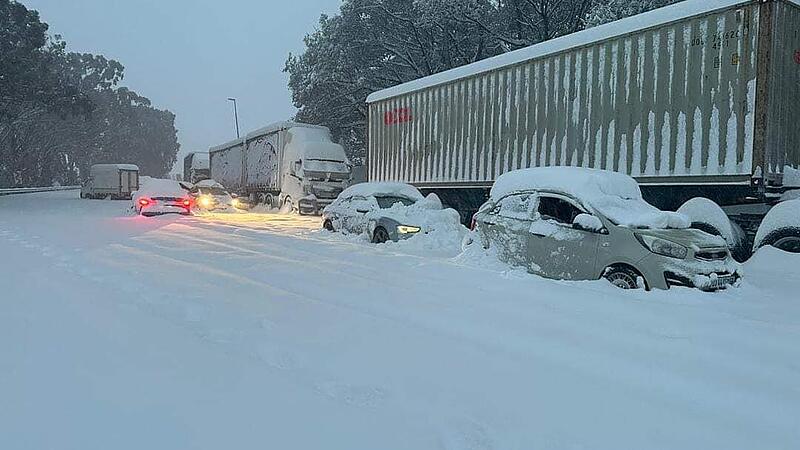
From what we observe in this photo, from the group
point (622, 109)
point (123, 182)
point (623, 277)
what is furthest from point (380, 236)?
point (123, 182)

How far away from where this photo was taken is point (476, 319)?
5352mm

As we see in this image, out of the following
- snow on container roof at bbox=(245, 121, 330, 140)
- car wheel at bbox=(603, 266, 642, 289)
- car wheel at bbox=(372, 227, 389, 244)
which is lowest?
car wheel at bbox=(603, 266, 642, 289)

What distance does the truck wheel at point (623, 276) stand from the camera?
664 cm

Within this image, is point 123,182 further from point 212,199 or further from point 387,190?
point 387,190

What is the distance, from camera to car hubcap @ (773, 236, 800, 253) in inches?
317

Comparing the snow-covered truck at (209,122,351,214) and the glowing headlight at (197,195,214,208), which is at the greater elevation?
the snow-covered truck at (209,122,351,214)

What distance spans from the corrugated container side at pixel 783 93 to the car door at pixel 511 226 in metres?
3.66

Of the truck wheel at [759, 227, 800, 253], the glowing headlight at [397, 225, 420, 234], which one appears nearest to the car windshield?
the glowing headlight at [397, 225, 420, 234]

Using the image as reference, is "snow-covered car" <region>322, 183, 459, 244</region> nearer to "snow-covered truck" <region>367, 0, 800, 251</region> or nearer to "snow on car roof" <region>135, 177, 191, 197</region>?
"snow-covered truck" <region>367, 0, 800, 251</region>

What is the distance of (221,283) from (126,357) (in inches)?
108

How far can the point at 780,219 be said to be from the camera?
26.9 feet

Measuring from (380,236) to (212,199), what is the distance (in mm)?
15603

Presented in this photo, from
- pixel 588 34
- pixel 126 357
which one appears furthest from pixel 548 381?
pixel 588 34

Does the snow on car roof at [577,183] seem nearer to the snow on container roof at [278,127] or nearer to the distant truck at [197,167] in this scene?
the snow on container roof at [278,127]
